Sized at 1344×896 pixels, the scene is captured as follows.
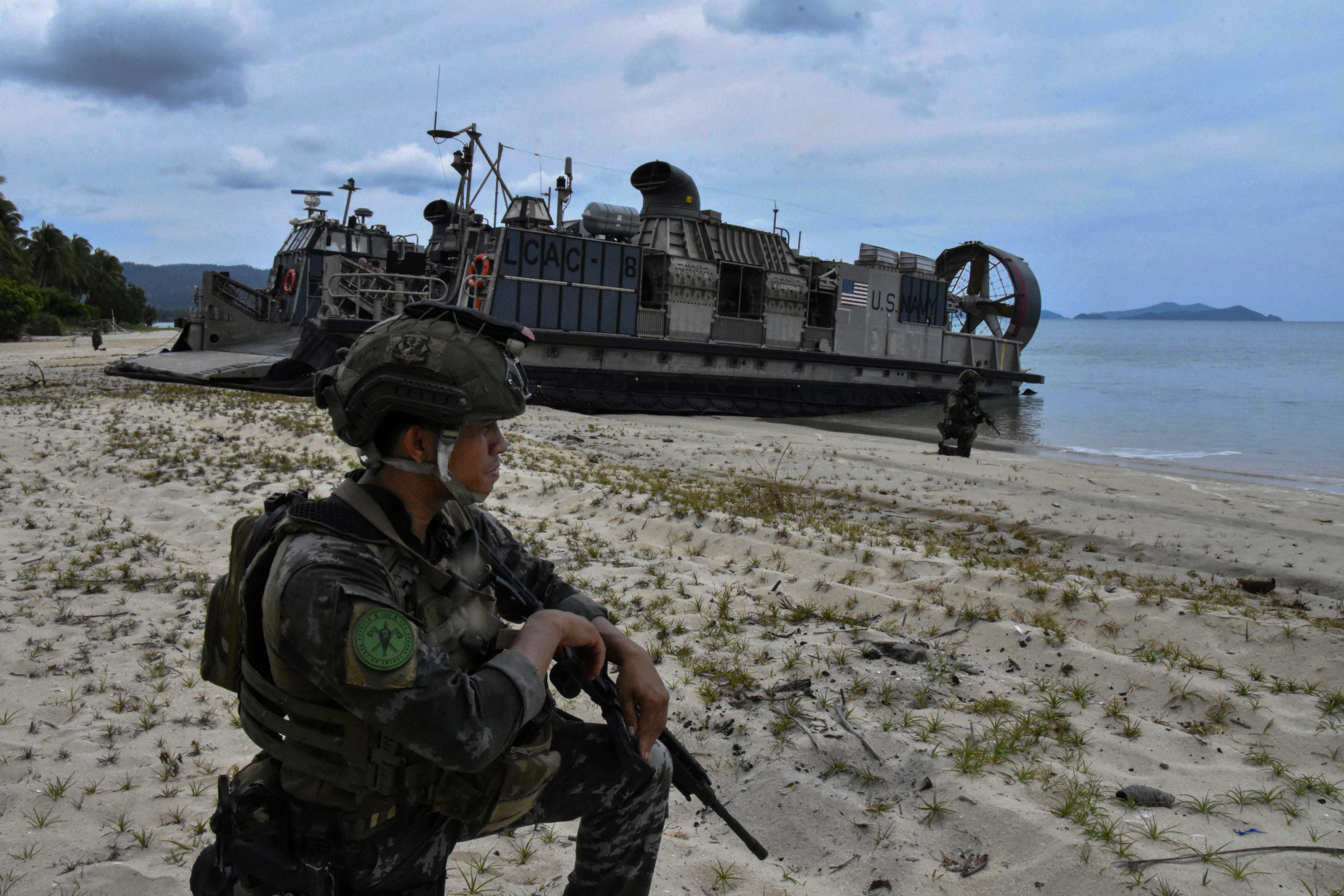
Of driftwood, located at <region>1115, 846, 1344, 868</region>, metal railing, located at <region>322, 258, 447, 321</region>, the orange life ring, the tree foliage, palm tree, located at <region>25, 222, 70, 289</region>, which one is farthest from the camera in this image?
palm tree, located at <region>25, 222, 70, 289</region>

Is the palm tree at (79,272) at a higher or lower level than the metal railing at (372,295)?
higher

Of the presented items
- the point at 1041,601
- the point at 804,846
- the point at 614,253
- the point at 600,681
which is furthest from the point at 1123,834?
the point at 614,253

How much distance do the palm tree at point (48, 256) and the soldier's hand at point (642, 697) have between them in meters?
64.4

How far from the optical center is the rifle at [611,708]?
6.51 feet

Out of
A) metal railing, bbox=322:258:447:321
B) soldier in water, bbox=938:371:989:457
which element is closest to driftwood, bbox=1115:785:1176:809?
soldier in water, bbox=938:371:989:457

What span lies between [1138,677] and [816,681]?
4.05 feet

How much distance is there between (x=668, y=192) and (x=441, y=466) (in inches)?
681

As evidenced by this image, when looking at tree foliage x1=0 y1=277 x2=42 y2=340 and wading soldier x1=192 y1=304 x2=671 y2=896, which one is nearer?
wading soldier x1=192 y1=304 x2=671 y2=896

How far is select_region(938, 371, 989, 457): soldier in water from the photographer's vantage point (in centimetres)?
1129

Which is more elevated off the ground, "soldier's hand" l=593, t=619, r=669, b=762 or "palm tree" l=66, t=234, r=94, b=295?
"palm tree" l=66, t=234, r=94, b=295

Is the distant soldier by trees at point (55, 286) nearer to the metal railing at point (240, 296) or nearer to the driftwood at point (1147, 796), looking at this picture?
the metal railing at point (240, 296)

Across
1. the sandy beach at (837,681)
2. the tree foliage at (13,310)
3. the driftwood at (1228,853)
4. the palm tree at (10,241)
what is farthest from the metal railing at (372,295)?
the palm tree at (10,241)

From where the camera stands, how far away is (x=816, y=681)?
3.71 meters

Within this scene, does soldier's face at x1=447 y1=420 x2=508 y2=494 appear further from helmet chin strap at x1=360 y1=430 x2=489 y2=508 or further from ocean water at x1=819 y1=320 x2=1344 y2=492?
ocean water at x1=819 y1=320 x2=1344 y2=492
